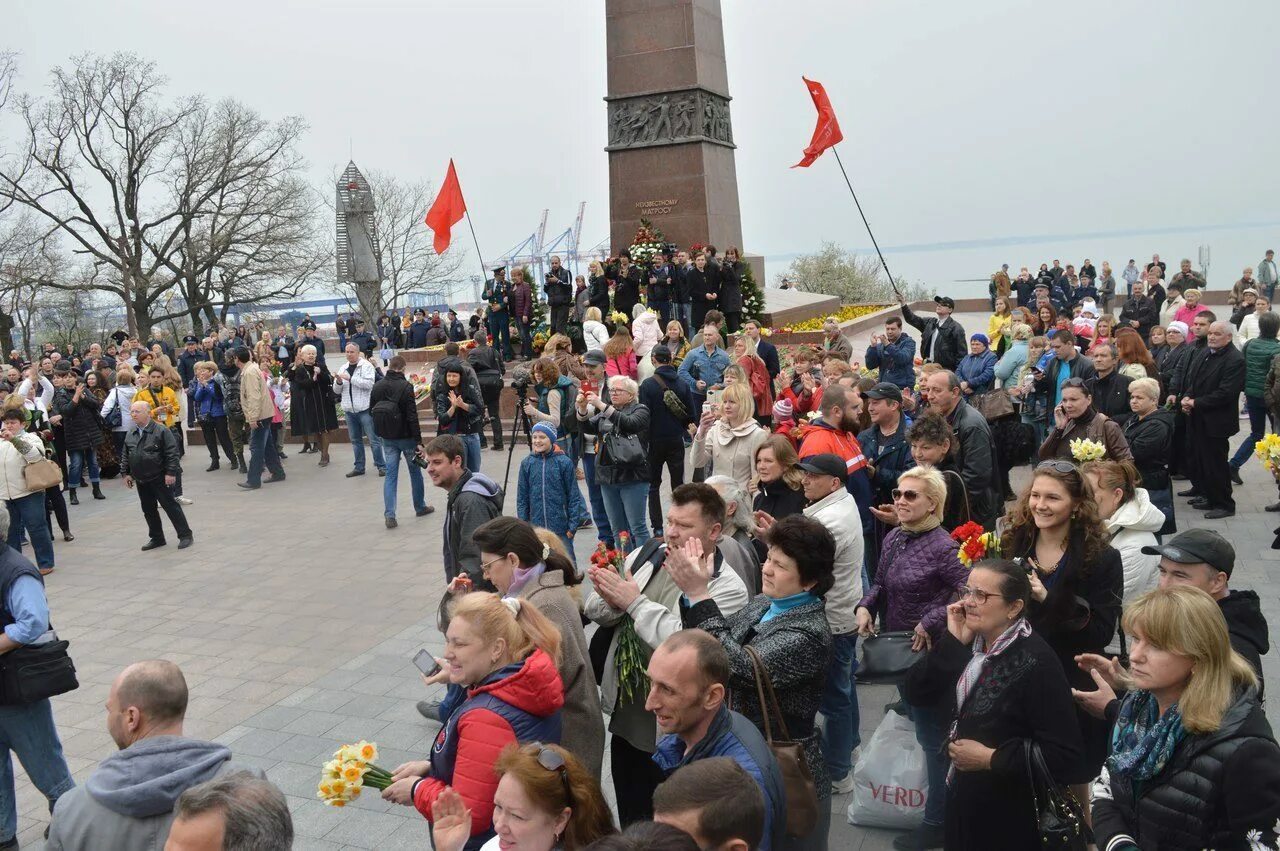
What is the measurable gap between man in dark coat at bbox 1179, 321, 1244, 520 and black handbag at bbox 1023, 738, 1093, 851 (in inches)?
293

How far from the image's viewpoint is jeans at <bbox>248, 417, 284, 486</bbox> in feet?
50.7

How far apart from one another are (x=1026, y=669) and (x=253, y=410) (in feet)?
43.5

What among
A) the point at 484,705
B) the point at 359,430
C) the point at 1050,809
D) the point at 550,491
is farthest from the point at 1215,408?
the point at 359,430

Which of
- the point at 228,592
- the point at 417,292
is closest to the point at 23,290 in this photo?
the point at 417,292

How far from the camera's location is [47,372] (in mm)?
19031

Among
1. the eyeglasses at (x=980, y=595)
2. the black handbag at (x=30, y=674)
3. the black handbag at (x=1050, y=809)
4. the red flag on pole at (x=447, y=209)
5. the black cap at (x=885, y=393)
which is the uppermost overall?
the red flag on pole at (x=447, y=209)

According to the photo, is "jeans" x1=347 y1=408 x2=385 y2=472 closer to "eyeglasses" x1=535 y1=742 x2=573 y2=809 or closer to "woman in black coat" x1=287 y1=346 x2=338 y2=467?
"woman in black coat" x1=287 y1=346 x2=338 y2=467

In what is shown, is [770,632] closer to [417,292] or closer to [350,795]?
[350,795]

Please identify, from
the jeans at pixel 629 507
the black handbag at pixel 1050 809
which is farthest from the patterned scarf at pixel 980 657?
the jeans at pixel 629 507

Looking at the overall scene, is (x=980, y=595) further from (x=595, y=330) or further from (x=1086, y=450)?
(x=595, y=330)

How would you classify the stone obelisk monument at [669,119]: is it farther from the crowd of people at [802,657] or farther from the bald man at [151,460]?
the crowd of people at [802,657]

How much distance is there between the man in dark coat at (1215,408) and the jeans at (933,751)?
6.75 meters

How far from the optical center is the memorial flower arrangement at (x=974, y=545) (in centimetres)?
489

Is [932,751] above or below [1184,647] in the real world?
below
